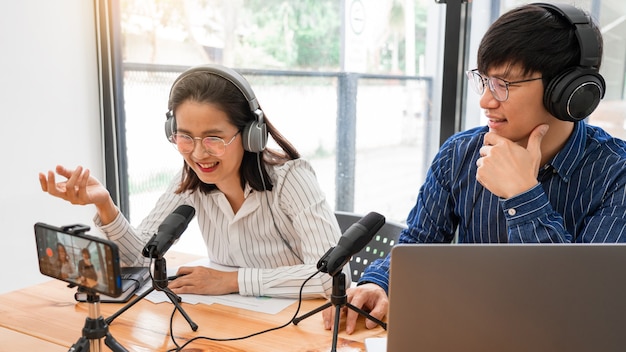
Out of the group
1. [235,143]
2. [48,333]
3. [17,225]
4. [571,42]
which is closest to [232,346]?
[48,333]

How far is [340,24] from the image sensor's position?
8.91 ft

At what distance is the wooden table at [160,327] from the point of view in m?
1.09

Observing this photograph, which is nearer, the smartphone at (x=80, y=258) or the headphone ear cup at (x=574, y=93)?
the smartphone at (x=80, y=258)

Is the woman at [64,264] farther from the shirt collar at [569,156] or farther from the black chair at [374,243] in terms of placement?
the shirt collar at [569,156]

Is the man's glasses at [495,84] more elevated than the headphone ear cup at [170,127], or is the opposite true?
the man's glasses at [495,84]

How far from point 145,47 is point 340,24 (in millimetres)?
1067

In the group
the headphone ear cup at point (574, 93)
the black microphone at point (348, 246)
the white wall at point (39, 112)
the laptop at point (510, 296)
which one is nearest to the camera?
the laptop at point (510, 296)

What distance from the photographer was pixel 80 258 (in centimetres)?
83

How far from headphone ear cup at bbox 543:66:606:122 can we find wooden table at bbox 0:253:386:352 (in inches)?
22.6

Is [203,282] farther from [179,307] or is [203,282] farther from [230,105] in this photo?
[230,105]

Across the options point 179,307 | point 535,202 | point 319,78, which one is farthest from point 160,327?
point 319,78

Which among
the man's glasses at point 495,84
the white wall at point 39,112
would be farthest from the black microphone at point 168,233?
the white wall at point 39,112

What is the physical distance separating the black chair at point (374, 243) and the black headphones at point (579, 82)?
541 mm

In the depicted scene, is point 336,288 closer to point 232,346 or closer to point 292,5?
point 232,346
